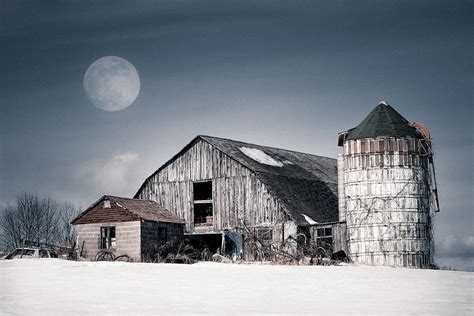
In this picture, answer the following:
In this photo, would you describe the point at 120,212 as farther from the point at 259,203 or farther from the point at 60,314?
the point at 60,314

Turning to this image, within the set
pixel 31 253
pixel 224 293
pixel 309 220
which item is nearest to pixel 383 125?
pixel 309 220

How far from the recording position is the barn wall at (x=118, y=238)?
3775 cm

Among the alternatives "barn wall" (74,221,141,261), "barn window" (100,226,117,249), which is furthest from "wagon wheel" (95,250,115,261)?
"barn window" (100,226,117,249)

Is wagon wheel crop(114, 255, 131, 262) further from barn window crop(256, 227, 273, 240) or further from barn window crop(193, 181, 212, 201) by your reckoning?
barn window crop(193, 181, 212, 201)

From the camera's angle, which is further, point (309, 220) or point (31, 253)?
point (31, 253)

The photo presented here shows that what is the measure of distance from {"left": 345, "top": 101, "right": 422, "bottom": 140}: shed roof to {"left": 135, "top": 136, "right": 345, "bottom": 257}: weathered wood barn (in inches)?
209

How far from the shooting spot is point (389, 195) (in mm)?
36156

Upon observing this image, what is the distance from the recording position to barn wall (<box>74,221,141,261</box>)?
3775 centimetres

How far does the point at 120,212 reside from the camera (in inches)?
1527

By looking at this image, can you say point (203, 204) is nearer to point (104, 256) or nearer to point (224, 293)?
point (104, 256)

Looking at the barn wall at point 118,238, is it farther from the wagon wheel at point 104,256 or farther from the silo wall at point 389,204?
the silo wall at point 389,204

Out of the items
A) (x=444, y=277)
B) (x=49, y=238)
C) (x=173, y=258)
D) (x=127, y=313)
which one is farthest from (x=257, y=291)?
(x=49, y=238)

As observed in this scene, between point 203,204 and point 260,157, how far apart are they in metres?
4.97

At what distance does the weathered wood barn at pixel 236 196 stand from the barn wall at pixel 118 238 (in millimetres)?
5181
